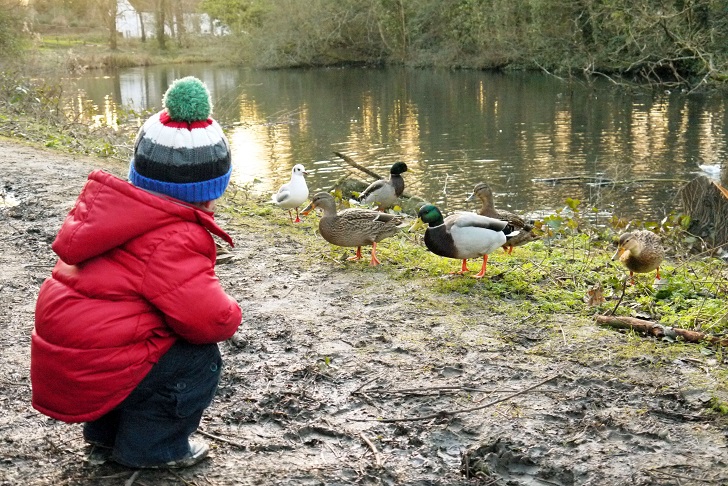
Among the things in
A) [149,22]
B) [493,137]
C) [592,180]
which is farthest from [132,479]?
[149,22]

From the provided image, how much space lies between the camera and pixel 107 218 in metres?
2.64

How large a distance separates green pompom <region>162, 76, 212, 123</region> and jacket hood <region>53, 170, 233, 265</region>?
30 cm

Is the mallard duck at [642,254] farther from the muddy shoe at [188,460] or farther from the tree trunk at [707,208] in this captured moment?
the muddy shoe at [188,460]

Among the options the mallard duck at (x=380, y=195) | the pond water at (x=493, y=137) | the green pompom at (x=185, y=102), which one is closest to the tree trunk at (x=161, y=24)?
the pond water at (x=493, y=137)

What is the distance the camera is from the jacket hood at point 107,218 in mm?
2629

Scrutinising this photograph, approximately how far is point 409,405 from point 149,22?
6248 centimetres

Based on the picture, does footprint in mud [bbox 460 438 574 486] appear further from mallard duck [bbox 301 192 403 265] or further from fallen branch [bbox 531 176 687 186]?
fallen branch [bbox 531 176 687 186]

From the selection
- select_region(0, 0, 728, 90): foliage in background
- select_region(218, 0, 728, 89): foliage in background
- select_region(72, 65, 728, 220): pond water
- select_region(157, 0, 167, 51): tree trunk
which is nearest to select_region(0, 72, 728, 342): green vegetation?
select_region(72, 65, 728, 220): pond water

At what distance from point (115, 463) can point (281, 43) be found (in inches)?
1721

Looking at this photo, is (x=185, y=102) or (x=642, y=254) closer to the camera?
(x=185, y=102)

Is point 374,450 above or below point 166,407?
below

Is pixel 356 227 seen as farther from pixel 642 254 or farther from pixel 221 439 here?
pixel 221 439

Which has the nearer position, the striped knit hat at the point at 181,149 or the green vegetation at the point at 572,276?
the striped knit hat at the point at 181,149

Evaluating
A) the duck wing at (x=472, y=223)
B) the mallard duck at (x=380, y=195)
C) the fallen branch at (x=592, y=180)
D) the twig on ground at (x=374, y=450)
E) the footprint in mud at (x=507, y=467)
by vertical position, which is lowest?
the fallen branch at (x=592, y=180)
